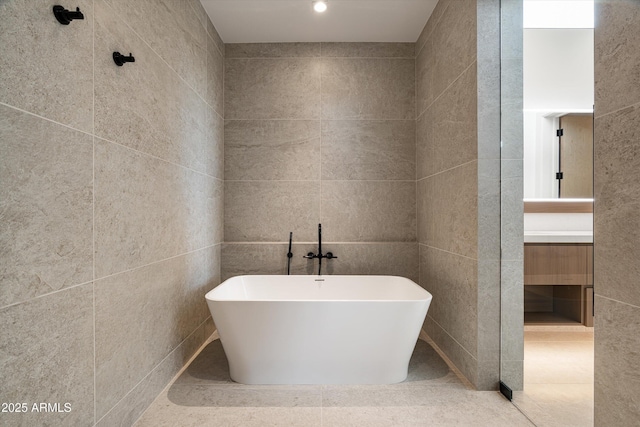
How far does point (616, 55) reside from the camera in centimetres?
118

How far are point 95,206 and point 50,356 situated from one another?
0.55 m

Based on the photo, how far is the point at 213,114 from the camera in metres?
2.95

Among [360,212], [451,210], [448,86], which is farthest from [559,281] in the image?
[360,212]

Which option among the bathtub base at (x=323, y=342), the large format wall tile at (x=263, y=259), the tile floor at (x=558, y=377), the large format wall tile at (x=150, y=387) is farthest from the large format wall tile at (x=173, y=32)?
the tile floor at (x=558, y=377)

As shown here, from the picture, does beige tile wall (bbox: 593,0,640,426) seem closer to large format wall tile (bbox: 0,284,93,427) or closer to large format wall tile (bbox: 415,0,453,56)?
large format wall tile (bbox: 415,0,453,56)

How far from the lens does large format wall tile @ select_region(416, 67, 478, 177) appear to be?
6.90 ft

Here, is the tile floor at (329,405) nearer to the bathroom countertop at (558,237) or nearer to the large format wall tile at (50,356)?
the large format wall tile at (50,356)

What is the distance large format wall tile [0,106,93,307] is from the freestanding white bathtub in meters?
0.82

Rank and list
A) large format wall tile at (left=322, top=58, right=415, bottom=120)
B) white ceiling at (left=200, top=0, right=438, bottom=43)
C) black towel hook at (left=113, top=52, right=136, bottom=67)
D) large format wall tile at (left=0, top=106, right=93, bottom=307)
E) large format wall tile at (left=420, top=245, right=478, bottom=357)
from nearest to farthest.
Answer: large format wall tile at (left=0, top=106, right=93, bottom=307) → black towel hook at (left=113, top=52, right=136, bottom=67) → large format wall tile at (left=420, top=245, right=478, bottom=357) → white ceiling at (left=200, top=0, right=438, bottom=43) → large format wall tile at (left=322, top=58, right=415, bottom=120)

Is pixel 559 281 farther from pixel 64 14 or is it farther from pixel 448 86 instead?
pixel 64 14

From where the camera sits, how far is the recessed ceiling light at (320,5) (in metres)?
2.61


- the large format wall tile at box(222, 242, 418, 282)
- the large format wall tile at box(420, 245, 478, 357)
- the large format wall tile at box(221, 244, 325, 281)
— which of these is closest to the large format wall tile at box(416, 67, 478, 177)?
the large format wall tile at box(420, 245, 478, 357)

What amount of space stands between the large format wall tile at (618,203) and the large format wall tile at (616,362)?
47mm

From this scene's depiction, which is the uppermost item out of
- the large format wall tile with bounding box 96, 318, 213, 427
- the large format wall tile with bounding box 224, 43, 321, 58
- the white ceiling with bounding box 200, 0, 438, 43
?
the white ceiling with bounding box 200, 0, 438, 43
